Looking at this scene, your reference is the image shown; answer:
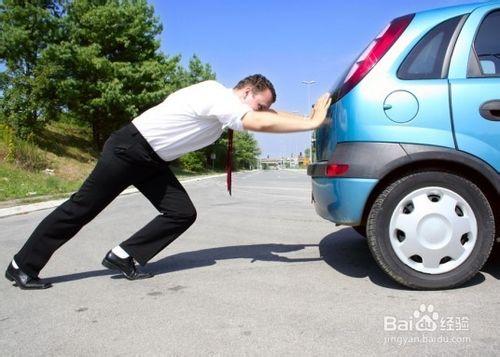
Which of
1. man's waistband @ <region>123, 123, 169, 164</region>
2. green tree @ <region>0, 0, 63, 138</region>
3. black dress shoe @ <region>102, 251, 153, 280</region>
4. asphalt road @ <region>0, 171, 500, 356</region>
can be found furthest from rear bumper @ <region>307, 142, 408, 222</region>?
green tree @ <region>0, 0, 63, 138</region>

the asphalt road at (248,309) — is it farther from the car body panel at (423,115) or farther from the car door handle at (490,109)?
the car door handle at (490,109)

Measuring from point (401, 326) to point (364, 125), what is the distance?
1.22m

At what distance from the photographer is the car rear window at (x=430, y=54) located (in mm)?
3127

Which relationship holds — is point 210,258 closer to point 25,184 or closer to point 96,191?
point 96,191

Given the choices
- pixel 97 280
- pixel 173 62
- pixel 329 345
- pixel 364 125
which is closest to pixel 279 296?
pixel 329 345

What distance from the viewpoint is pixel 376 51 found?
127 inches

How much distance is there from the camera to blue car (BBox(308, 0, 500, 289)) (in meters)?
3.05

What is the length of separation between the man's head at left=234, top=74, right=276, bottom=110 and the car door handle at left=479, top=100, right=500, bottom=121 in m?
1.37

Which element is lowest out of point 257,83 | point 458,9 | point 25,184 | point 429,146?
point 25,184

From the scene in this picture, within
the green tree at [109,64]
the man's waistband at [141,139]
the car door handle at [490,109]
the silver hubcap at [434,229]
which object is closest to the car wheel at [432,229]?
the silver hubcap at [434,229]

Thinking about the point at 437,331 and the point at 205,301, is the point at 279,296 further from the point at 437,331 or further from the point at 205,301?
the point at 437,331

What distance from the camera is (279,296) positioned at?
10.5 feet

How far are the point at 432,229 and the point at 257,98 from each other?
4.77ft

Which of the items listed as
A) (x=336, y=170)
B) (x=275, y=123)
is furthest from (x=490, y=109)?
(x=275, y=123)
